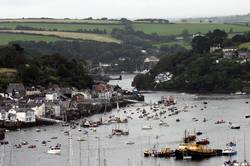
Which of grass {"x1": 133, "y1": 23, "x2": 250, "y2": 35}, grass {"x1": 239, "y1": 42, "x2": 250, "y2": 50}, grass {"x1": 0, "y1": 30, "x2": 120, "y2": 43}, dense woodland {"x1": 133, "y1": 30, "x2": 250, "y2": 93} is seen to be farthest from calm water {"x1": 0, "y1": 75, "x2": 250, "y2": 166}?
grass {"x1": 133, "y1": 23, "x2": 250, "y2": 35}

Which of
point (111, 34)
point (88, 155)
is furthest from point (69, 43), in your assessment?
point (88, 155)

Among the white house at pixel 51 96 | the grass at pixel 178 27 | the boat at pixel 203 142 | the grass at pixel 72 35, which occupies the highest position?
the grass at pixel 178 27

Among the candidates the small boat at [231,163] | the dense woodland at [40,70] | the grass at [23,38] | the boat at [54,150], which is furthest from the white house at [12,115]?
the grass at [23,38]

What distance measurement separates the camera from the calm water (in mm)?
48188

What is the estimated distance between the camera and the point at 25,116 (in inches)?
2677

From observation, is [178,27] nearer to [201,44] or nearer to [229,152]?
[201,44]

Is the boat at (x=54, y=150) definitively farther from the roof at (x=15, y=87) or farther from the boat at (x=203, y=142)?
the roof at (x=15, y=87)

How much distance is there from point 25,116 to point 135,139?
13.7 metres

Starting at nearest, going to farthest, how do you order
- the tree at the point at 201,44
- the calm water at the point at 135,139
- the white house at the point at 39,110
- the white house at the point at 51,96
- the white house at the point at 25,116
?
1. the calm water at the point at 135,139
2. the white house at the point at 25,116
3. the white house at the point at 39,110
4. the white house at the point at 51,96
5. the tree at the point at 201,44

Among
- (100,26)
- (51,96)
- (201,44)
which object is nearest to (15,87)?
(51,96)

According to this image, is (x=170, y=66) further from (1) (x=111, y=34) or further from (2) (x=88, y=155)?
(2) (x=88, y=155)

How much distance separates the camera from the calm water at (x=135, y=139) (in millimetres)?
48188

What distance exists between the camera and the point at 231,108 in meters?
72.9

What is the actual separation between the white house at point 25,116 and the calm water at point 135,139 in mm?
3119
